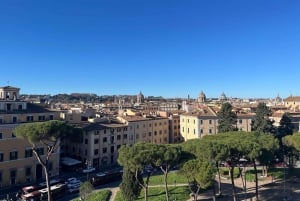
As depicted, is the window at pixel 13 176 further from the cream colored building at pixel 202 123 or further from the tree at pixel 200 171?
the cream colored building at pixel 202 123

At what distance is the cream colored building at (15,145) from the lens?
48156 millimetres

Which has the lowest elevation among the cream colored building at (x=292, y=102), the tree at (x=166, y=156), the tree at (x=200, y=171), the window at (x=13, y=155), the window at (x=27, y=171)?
the window at (x=27, y=171)

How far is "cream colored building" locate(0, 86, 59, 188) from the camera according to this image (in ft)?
158

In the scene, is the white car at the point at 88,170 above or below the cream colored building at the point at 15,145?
below

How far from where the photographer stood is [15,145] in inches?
1946

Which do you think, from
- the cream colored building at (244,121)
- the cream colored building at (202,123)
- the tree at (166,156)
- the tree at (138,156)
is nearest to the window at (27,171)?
the tree at (138,156)

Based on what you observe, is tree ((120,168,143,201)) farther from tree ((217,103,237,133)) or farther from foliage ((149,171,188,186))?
tree ((217,103,237,133))

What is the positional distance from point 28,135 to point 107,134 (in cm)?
2955

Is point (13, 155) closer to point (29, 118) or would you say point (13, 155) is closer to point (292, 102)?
point (29, 118)

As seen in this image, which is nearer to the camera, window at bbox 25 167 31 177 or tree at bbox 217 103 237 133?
window at bbox 25 167 31 177

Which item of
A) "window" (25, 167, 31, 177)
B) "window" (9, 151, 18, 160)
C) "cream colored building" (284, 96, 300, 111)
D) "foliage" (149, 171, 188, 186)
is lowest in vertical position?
"foliage" (149, 171, 188, 186)

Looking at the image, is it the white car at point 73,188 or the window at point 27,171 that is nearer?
the white car at point 73,188

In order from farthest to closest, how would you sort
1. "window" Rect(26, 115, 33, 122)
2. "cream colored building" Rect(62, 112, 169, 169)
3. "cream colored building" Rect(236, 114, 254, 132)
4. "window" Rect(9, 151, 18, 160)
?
"cream colored building" Rect(236, 114, 254, 132) → "cream colored building" Rect(62, 112, 169, 169) → "window" Rect(26, 115, 33, 122) → "window" Rect(9, 151, 18, 160)

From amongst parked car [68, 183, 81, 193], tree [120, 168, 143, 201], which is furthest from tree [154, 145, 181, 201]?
parked car [68, 183, 81, 193]
